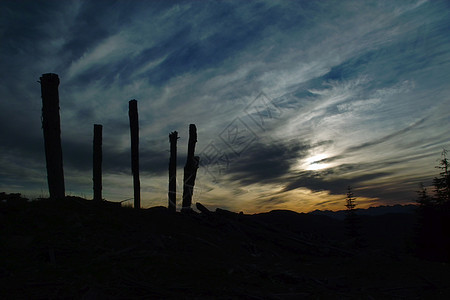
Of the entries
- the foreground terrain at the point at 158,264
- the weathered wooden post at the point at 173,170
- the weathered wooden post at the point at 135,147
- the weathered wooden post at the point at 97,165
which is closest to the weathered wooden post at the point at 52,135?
the foreground terrain at the point at 158,264

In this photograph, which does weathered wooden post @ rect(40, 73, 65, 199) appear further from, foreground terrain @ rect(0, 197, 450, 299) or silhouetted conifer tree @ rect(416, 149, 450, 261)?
silhouetted conifer tree @ rect(416, 149, 450, 261)

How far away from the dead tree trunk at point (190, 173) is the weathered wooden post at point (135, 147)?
2.79m

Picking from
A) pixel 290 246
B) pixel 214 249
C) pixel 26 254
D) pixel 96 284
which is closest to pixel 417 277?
pixel 290 246

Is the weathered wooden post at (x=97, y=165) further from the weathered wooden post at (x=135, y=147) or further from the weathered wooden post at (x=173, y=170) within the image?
the weathered wooden post at (x=173, y=170)

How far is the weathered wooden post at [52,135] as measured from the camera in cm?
1241

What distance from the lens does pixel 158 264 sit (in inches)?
272

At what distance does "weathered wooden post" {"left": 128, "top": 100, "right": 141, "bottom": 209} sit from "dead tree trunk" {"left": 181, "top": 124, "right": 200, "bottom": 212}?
2.79m

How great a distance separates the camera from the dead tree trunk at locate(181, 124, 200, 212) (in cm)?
1809

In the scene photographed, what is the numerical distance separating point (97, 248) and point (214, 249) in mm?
3462

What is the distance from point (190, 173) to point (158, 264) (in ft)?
37.5

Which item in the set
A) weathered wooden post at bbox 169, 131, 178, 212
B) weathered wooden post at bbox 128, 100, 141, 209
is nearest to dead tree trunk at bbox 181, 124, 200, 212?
weathered wooden post at bbox 169, 131, 178, 212

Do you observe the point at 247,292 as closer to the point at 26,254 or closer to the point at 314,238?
the point at 26,254

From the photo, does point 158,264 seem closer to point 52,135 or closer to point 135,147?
point 52,135

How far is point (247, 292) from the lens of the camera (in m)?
5.55
